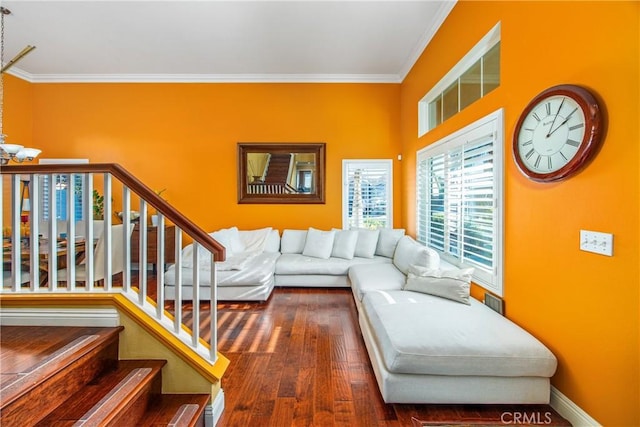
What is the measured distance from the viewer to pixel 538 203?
1847mm

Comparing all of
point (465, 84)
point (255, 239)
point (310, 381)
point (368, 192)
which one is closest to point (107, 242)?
point (310, 381)

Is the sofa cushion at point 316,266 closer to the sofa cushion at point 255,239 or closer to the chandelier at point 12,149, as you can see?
the sofa cushion at point 255,239

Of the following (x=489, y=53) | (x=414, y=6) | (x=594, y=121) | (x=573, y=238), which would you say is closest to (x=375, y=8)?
(x=414, y=6)

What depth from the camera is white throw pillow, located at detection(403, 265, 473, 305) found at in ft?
7.80

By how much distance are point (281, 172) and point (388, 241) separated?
2169 millimetres

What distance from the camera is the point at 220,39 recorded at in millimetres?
3717

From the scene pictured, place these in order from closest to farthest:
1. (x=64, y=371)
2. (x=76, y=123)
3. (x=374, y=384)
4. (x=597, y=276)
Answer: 1. (x=64, y=371)
2. (x=597, y=276)
3. (x=374, y=384)
4. (x=76, y=123)

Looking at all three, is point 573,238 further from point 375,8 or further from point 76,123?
point 76,123

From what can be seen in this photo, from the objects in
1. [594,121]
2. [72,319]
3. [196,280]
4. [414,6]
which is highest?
[414,6]

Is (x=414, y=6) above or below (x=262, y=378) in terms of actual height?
above

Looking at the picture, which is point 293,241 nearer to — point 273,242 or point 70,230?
point 273,242

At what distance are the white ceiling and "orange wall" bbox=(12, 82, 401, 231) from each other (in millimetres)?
229

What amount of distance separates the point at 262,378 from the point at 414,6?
154 inches

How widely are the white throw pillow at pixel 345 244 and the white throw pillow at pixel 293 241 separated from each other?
61 centimetres
